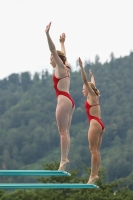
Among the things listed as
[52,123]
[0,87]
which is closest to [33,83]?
[0,87]

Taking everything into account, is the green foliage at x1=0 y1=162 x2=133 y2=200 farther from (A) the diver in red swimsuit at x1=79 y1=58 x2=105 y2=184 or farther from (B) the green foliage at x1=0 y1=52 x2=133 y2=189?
(B) the green foliage at x1=0 y1=52 x2=133 y2=189

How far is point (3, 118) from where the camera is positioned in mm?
167500

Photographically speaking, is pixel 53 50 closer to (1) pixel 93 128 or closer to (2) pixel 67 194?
(1) pixel 93 128

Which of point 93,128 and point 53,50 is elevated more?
point 53,50

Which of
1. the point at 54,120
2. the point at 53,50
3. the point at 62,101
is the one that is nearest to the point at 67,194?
the point at 62,101

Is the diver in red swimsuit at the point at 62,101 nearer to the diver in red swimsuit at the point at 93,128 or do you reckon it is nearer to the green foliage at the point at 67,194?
the diver in red swimsuit at the point at 93,128

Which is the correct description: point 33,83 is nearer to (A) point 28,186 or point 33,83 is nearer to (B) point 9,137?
(B) point 9,137

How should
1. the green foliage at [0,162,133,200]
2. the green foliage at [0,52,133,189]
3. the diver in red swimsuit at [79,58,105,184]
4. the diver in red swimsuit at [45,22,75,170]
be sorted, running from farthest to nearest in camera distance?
the green foliage at [0,52,133,189], the green foliage at [0,162,133,200], the diver in red swimsuit at [79,58,105,184], the diver in red swimsuit at [45,22,75,170]

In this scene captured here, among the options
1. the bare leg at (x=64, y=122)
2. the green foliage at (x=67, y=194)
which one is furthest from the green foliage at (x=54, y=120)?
the bare leg at (x=64, y=122)

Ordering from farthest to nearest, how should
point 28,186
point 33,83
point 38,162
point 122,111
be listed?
point 33,83 < point 122,111 < point 38,162 < point 28,186

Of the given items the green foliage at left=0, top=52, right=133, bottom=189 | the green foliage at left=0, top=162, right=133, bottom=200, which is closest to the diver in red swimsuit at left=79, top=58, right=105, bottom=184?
the green foliage at left=0, top=162, right=133, bottom=200

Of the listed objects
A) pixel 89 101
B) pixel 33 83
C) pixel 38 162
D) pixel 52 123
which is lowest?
pixel 89 101

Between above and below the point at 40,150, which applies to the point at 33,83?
above

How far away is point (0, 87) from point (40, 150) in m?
35.2
